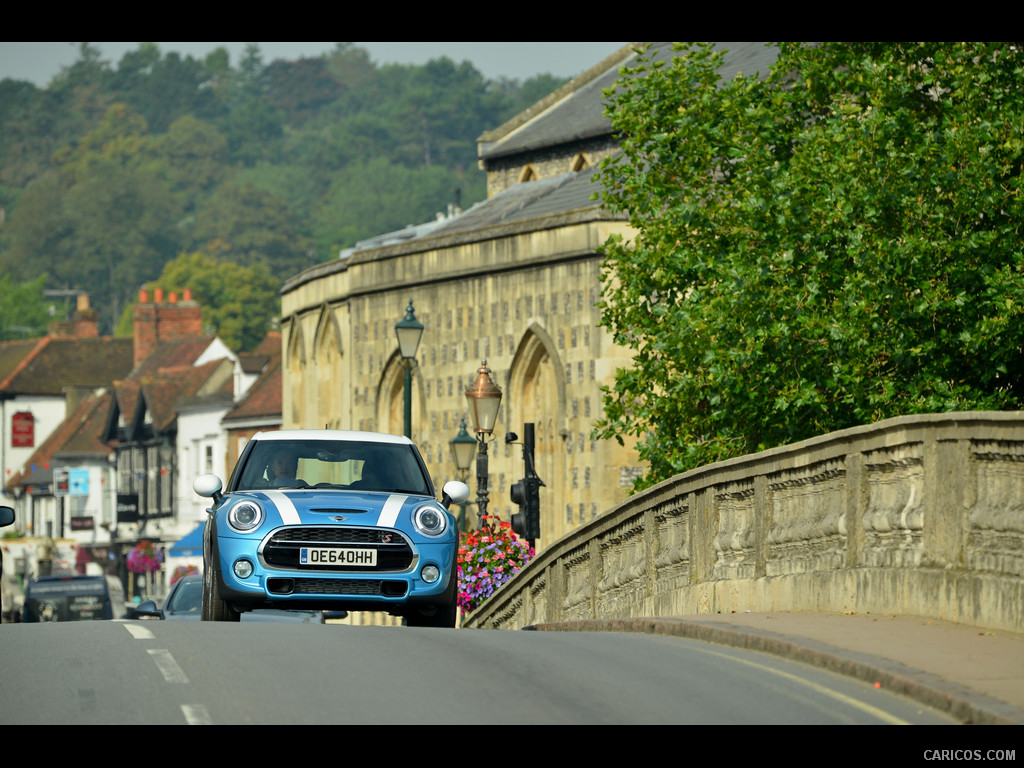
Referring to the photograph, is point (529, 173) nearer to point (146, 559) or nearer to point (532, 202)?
point (532, 202)

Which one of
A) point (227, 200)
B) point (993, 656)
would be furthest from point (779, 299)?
point (227, 200)

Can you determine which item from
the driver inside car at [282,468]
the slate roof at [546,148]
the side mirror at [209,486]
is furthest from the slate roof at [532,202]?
the side mirror at [209,486]

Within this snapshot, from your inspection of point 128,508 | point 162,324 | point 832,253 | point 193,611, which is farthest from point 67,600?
point 162,324

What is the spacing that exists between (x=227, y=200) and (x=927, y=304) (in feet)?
528

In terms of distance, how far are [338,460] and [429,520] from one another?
1.50 metres

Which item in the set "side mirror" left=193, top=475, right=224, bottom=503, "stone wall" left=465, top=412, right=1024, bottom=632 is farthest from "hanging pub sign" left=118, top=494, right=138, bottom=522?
"side mirror" left=193, top=475, right=224, bottom=503

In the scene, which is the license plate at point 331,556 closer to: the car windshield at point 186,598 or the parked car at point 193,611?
the parked car at point 193,611

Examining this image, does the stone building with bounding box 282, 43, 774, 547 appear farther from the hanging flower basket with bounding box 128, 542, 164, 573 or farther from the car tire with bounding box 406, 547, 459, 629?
the hanging flower basket with bounding box 128, 542, 164, 573

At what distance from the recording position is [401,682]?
34.9 ft

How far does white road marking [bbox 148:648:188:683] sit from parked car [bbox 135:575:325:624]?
9001 millimetres

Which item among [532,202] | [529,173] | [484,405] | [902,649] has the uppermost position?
[529,173]

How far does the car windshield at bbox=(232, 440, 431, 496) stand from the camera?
1540cm

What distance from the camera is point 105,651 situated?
474 inches

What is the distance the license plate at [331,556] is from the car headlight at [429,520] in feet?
1.78
